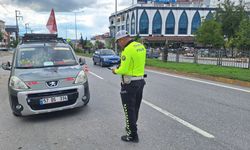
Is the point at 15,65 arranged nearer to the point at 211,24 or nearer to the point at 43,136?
the point at 43,136

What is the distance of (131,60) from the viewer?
368 centimetres

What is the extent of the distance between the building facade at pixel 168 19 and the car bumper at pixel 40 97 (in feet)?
256

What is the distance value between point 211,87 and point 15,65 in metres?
7.06

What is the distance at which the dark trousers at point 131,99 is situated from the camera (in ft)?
12.5

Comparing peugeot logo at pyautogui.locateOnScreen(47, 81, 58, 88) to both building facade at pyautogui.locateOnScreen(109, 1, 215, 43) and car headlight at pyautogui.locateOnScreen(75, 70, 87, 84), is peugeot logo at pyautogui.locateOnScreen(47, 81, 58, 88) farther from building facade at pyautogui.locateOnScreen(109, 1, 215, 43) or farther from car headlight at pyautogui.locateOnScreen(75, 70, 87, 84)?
building facade at pyautogui.locateOnScreen(109, 1, 215, 43)

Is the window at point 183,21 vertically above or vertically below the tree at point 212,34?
above

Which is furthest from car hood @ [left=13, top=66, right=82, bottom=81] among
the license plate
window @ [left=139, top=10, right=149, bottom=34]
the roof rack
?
window @ [left=139, top=10, right=149, bottom=34]

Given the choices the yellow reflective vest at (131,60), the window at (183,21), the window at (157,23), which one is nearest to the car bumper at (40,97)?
the yellow reflective vest at (131,60)

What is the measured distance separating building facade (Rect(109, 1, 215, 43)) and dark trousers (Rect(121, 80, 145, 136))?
3116 inches

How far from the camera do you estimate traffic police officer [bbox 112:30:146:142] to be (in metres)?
3.68

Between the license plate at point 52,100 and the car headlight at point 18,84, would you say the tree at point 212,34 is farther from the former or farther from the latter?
the car headlight at point 18,84

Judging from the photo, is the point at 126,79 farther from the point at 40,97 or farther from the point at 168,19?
the point at 168,19

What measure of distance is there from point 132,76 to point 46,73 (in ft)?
7.92

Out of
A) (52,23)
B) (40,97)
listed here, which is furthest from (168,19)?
(40,97)
